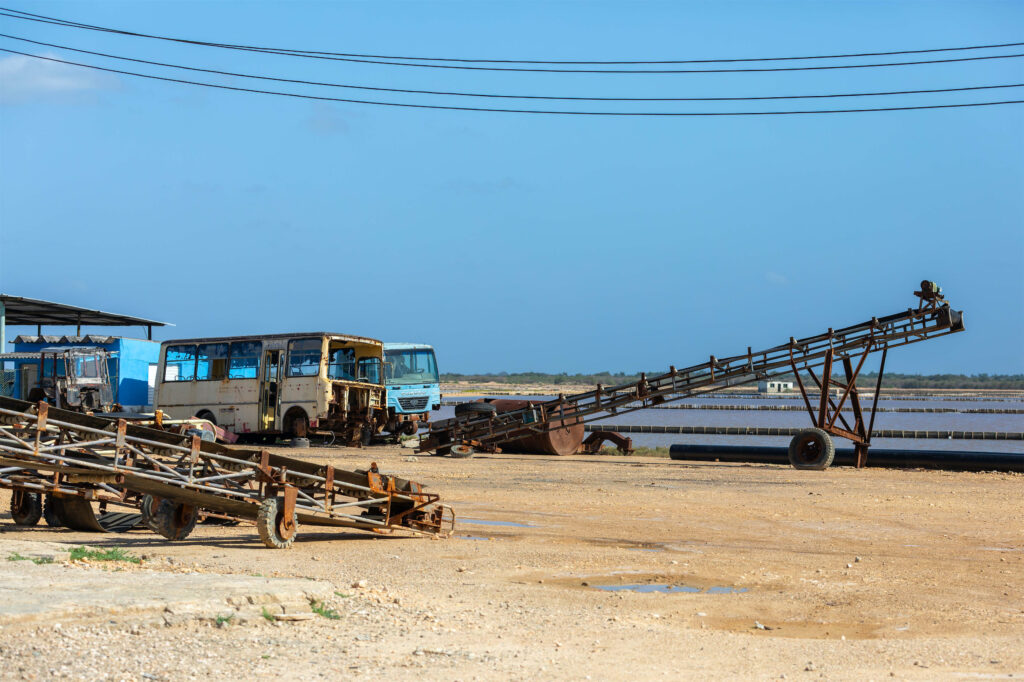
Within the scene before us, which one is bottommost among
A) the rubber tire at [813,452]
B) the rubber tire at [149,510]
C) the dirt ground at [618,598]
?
the dirt ground at [618,598]

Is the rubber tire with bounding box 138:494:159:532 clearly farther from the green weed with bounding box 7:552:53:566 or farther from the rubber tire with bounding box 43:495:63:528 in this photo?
the green weed with bounding box 7:552:53:566

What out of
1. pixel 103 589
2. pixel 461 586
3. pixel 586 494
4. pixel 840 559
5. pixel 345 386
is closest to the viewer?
pixel 103 589

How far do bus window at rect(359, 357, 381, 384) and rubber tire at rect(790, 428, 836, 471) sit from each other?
41.3 feet

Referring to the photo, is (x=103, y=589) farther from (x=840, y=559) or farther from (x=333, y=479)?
(x=840, y=559)

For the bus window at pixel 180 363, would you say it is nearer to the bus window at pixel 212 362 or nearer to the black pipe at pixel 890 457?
the bus window at pixel 212 362

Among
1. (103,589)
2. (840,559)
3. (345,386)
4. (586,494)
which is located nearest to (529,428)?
(345,386)

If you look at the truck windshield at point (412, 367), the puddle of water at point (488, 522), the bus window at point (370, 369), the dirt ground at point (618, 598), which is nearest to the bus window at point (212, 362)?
the bus window at point (370, 369)

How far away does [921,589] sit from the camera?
9391mm

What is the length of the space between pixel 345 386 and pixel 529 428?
5.93m

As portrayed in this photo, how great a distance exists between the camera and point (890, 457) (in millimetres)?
24328

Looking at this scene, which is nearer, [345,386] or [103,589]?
[103,589]

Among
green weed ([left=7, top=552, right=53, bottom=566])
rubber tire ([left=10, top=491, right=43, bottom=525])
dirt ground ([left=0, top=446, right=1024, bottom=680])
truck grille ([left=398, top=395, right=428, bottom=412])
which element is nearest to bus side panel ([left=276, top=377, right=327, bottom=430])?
truck grille ([left=398, top=395, right=428, bottom=412])

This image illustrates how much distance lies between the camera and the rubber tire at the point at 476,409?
90.7ft

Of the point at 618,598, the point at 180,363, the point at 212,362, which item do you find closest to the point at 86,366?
the point at 180,363
